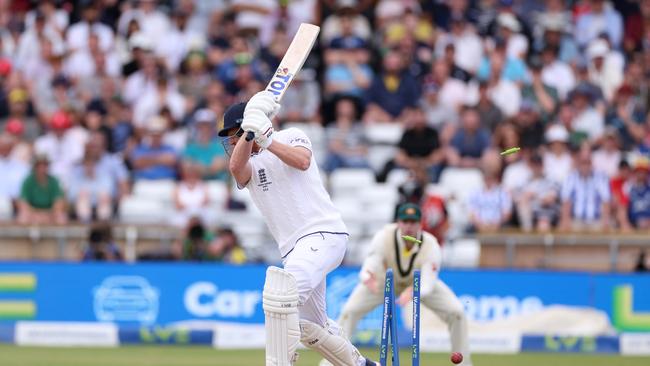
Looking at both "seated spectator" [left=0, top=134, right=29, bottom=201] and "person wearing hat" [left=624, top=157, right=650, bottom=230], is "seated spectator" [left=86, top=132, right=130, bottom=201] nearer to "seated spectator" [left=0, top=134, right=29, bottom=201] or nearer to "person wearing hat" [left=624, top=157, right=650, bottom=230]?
"seated spectator" [left=0, top=134, right=29, bottom=201]

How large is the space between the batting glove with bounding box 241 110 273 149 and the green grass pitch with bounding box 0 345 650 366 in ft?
10.1

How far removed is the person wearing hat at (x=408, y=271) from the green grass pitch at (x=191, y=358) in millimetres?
402

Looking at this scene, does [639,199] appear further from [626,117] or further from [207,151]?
[207,151]

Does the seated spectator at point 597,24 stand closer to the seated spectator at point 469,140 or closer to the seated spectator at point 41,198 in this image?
the seated spectator at point 469,140

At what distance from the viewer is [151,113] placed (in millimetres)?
13242

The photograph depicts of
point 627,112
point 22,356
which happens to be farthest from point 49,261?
point 627,112

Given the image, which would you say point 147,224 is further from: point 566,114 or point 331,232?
point 331,232

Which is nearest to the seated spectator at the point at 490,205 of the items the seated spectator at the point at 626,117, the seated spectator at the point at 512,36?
the seated spectator at the point at 626,117

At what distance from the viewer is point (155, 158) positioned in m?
12.6

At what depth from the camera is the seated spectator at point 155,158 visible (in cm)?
1257

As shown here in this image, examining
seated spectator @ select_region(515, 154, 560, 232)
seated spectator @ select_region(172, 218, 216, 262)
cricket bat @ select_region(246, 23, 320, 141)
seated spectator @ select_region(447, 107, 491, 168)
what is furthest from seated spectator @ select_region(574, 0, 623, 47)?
cricket bat @ select_region(246, 23, 320, 141)

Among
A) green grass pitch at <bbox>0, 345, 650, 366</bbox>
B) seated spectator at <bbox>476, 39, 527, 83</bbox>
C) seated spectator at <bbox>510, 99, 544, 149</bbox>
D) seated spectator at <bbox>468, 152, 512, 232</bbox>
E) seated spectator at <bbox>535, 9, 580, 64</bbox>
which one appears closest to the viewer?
green grass pitch at <bbox>0, 345, 650, 366</bbox>

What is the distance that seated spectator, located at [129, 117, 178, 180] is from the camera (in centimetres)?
1257

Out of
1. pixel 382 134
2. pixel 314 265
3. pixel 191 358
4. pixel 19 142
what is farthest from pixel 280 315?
pixel 19 142
